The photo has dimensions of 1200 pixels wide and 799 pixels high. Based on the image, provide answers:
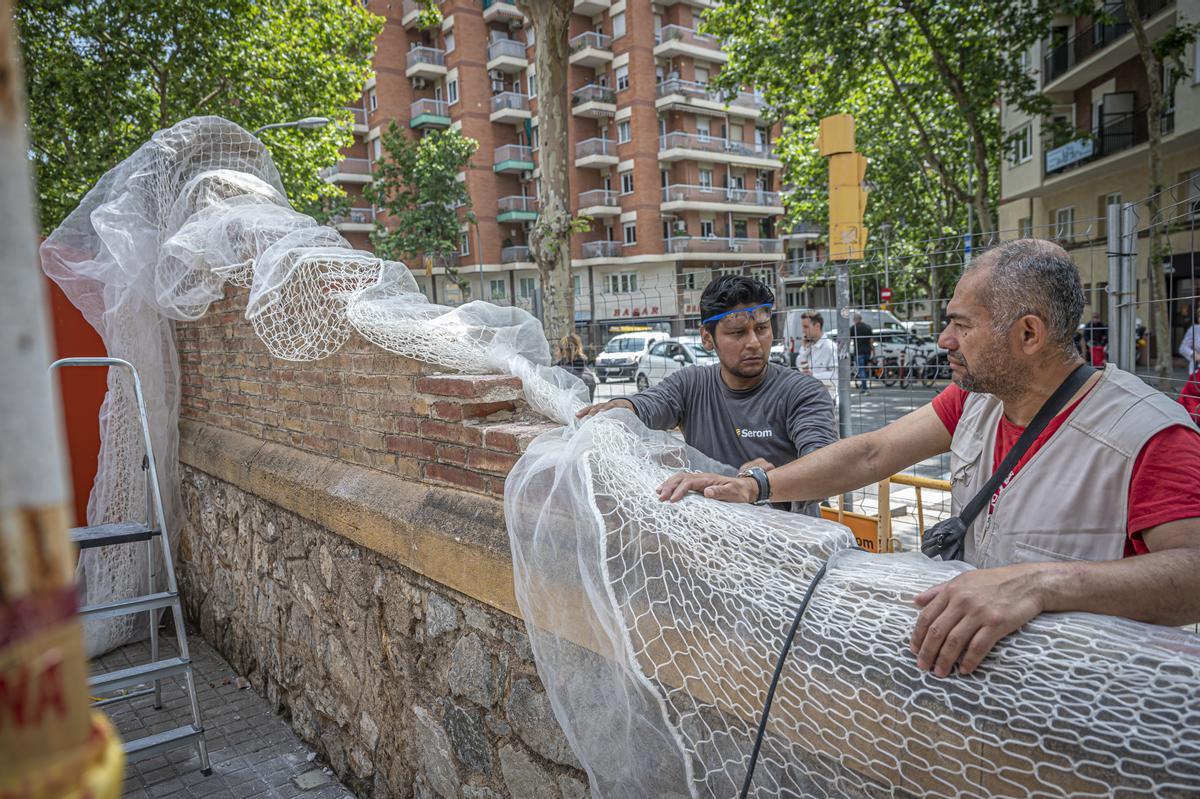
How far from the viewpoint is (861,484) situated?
2.26 metres

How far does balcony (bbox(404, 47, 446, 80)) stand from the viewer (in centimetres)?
4256

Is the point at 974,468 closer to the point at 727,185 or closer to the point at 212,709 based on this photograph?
the point at 212,709

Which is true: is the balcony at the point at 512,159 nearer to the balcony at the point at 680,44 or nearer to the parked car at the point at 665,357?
the balcony at the point at 680,44

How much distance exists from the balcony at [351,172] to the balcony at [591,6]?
1538 cm

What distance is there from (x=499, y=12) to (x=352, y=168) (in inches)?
489

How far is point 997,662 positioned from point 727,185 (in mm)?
45788

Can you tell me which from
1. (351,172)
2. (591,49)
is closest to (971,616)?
(591,49)

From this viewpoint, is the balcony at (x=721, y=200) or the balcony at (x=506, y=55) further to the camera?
the balcony at (x=506, y=55)

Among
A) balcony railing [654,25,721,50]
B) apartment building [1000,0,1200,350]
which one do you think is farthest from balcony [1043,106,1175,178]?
balcony railing [654,25,721,50]

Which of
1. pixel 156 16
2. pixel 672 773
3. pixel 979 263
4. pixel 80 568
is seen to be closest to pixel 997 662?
pixel 672 773

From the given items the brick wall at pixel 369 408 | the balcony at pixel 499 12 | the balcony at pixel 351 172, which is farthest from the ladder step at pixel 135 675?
the balcony at pixel 351 172

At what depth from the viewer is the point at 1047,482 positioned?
1.66 meters

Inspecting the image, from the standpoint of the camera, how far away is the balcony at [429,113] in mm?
43219

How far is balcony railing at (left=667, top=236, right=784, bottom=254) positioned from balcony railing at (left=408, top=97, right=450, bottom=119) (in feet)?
50.1
